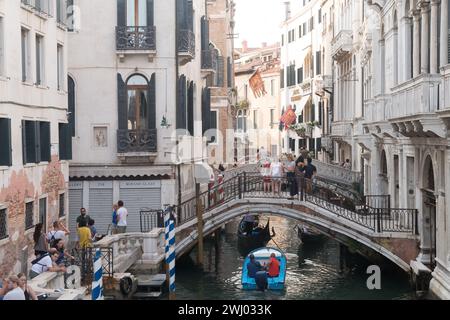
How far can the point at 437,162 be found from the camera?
14453 millimetres

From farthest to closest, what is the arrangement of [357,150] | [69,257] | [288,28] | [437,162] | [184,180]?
[288,28]
[357,150]
[184,180]
[437,162]
[69,257]

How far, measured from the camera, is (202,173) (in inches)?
925

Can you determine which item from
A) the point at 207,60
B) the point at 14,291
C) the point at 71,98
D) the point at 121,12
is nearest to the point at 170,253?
the point at 71,98

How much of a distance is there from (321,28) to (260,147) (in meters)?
15.0

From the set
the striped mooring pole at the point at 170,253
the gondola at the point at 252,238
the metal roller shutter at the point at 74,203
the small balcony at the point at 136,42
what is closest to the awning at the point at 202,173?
the gondola at the point at 252,238

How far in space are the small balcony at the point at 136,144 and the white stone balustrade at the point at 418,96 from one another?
6.37m

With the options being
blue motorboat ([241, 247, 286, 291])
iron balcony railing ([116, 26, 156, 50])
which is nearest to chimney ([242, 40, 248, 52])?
iron balcony railing ([116, 26, 156, 50])

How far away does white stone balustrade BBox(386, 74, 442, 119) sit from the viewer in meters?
13.5

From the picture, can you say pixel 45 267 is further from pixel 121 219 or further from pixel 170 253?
pixel 121 219

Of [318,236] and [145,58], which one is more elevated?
[145,58]

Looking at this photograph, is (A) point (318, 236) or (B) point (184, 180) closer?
(B) point (184, 180)

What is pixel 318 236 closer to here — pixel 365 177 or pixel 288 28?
pixel 365 177

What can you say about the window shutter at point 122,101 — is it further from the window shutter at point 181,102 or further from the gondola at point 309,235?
the gondola at point 309,235
